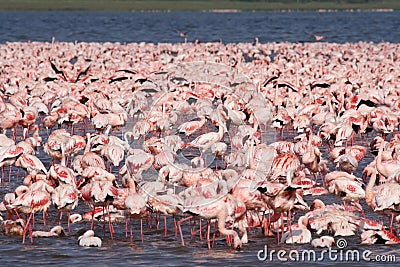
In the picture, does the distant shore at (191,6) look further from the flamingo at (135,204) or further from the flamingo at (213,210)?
the flamingo at (213,210)

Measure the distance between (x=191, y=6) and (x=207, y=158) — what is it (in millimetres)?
147164

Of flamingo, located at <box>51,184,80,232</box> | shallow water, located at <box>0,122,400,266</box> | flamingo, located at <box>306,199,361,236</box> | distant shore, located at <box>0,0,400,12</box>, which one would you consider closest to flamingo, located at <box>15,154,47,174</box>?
shallow water, located at <box>0,122,400,266</box>

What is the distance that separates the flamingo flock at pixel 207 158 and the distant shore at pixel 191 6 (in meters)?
127

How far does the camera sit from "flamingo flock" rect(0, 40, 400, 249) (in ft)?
31.0

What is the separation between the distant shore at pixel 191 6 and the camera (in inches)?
5896

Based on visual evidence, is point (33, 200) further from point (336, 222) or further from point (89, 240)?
point (336, 222)

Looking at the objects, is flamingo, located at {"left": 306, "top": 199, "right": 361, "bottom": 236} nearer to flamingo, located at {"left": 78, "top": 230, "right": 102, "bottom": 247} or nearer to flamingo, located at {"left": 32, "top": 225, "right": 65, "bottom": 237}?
flamingo, located at {"left": 78, "top": 230, "right": 102, "bottom": 247}

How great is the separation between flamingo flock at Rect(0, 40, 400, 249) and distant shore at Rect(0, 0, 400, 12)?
12744 cm

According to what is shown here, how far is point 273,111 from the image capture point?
1700cm

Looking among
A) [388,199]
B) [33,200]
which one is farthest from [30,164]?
[388,199]

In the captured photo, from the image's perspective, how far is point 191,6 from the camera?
157875 mm

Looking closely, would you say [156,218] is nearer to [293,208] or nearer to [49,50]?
[293,208]

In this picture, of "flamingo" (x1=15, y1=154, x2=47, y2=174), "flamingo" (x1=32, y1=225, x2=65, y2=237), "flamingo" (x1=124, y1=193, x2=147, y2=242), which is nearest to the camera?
"flamingo" (x1=124, y1=193, x2=147, y2=242)

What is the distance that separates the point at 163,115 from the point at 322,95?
16.3ft
